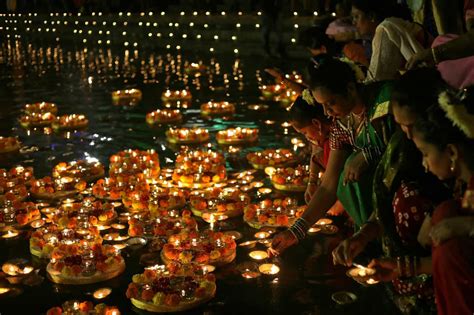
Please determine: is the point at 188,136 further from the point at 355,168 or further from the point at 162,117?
the point at 355,168

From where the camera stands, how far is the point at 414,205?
Result: 324 cm

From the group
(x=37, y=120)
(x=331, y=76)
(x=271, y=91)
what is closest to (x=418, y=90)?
(x=331, y=76)

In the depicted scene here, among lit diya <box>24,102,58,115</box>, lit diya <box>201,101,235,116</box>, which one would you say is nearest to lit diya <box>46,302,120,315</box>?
lit diya <box>201,101,235,116</box>

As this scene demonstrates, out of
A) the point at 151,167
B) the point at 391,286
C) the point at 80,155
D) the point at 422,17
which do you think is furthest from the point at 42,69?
the point at 391,286

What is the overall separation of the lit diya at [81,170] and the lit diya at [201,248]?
204 centimetres

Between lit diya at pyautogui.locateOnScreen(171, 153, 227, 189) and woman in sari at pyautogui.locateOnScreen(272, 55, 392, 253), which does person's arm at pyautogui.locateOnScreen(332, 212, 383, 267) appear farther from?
lit diya at pyautogui.locateOnScreen(171, 153, 227, 189)

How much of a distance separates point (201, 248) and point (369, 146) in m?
1.39

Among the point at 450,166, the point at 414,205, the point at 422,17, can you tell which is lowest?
the point at 414,205

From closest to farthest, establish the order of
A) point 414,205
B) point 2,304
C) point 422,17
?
point 414,205 < point 2,304 < point 422,17

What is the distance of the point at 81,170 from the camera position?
658cm

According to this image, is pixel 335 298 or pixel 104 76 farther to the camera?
pixel 104 76

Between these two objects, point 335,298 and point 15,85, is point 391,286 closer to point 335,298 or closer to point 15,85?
point 335,298

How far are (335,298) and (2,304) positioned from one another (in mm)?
2032

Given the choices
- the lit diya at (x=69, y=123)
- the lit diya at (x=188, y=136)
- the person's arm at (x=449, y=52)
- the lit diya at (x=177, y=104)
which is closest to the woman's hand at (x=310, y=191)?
the person's arm at (x=449, y=52)
